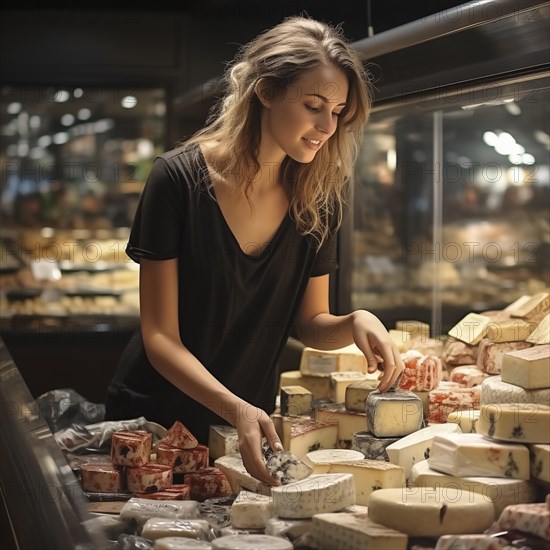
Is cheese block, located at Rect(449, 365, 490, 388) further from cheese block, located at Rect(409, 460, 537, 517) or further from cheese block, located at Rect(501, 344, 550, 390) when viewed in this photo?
cheese block, located at Rect(409, 460, 537, 517)

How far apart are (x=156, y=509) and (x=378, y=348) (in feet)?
2.18

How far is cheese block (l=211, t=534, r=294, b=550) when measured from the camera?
1.43 meters

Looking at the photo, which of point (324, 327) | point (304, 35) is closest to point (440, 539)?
point (324, 327)

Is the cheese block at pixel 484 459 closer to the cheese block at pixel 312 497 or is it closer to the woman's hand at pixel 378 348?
the cheese block at pixel 312 497

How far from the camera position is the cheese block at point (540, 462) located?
1631mm

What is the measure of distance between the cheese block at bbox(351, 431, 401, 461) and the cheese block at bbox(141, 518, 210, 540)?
462 mm

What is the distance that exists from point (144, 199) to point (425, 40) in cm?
75

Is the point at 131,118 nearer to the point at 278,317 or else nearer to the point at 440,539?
the point at 278,317

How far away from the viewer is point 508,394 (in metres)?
1.85

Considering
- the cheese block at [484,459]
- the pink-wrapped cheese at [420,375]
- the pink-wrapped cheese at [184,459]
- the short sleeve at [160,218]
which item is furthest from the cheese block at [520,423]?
the short sleeve at [160,218]

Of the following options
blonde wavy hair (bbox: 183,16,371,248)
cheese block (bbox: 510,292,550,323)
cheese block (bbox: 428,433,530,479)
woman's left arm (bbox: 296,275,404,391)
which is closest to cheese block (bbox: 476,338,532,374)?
cheese block (bbox: 510,292,550,323)

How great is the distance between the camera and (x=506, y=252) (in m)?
4.16

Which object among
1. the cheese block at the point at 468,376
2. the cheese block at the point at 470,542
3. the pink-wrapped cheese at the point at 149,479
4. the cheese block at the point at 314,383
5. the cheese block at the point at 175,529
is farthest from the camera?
the cheese block at the point at 314,383

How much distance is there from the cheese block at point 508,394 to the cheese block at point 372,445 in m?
0.21
